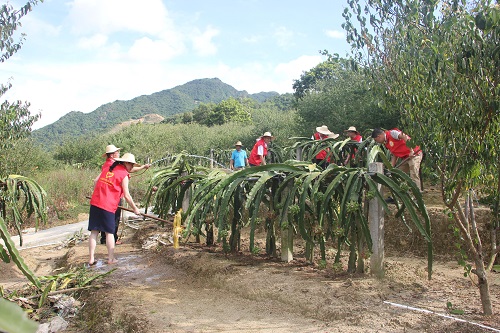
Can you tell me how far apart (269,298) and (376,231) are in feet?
4.33

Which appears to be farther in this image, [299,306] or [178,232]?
[178,232]

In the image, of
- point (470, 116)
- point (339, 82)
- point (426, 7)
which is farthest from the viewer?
point (339, 82)

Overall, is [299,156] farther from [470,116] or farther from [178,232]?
[470,116]

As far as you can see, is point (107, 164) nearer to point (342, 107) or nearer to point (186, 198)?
point (186, 198)

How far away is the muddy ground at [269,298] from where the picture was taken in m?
3.92

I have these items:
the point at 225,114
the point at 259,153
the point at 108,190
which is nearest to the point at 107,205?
the point at 108,190

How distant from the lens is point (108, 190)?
6.33 metres

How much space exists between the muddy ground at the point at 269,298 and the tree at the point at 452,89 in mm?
596

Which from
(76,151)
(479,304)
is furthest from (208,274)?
(76,151)

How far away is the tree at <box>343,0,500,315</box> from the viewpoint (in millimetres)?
3426

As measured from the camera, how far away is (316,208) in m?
5.13

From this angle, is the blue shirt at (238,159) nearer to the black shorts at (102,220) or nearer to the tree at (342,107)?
the tree at (342,107)

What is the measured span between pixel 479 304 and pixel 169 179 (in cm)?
483

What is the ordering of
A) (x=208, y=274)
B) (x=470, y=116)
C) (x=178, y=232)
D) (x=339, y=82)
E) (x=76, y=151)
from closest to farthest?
(x=470, y=116)
(x=208, y=274)
(x=178, y=232)
(x=339, y=82)
(x=76, y=151)
